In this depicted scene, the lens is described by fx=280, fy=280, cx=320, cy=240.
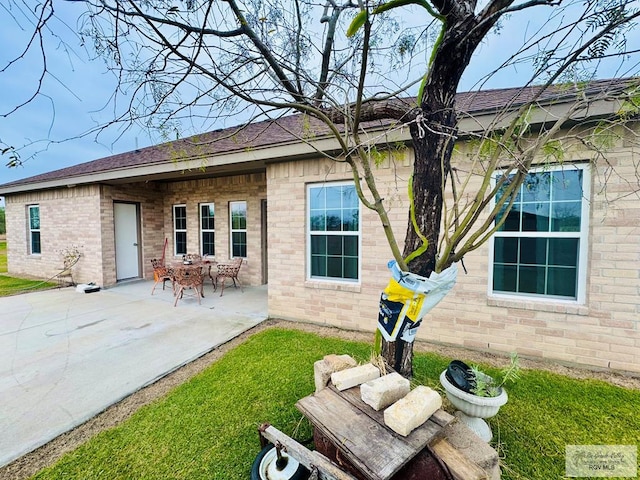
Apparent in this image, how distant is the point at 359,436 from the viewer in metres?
1.52

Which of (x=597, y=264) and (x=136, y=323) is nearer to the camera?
(x=597, y=264)

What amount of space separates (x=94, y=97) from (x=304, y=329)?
404 cm

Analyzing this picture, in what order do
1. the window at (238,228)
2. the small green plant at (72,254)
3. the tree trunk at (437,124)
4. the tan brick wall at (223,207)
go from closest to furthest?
the tree trunk at (437,124)
the tan brick wall at (223,207)
the window at (238,228)
the small green plant at (72,254)

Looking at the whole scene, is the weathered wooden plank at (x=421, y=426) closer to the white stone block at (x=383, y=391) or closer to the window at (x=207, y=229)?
the white stone block at (x=383, y=391)

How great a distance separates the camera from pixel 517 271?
3.87 meters

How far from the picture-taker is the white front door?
8250mm

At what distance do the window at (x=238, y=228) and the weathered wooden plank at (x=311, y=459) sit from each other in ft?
21.6

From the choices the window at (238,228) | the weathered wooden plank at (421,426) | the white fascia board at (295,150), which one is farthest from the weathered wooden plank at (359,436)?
the window at (238,228)

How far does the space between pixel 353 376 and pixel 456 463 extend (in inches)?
28.8

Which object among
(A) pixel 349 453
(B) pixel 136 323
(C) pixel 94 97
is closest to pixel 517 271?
(A) pixel 349 453

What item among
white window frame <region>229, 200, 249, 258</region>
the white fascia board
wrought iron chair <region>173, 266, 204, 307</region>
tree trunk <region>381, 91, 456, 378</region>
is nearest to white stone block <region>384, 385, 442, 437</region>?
tree trunk <region>381, 91, 456, 378</region>

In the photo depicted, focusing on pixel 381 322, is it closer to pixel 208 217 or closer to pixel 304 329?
pixel 304 329

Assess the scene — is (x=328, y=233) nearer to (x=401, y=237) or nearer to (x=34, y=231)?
(x=401, y=237)

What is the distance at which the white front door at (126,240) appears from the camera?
325 inches
